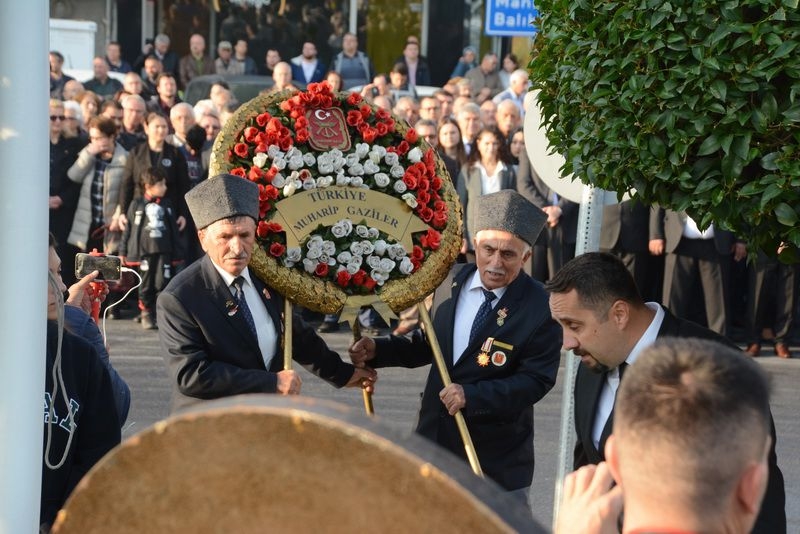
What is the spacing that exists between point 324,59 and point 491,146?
513 inches

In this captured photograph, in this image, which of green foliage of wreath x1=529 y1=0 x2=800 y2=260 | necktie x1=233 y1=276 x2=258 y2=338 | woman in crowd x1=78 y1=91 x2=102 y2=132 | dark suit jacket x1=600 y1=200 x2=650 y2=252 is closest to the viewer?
green foliage of wreath x1=529 y1=0 x2=800 y2=260

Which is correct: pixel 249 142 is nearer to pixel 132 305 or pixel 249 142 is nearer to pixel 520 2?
pixel 132 305

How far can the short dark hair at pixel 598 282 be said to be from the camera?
12.8 feet

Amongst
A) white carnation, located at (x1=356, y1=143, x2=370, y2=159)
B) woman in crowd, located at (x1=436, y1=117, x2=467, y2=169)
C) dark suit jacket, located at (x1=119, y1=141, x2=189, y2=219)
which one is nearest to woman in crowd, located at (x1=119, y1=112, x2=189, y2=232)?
dark suit jacket, located at (x1=119, y1=141, x2=189, y2=219)

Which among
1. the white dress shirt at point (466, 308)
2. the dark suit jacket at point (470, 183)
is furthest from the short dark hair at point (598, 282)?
the dark suit jacket at point (470, 183)

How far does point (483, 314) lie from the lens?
4848mm

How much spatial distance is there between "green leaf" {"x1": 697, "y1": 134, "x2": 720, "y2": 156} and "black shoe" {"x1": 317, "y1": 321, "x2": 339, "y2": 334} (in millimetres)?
8171

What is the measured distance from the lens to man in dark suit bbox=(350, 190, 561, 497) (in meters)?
4.79

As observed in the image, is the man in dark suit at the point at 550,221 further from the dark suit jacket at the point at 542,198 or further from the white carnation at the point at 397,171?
the white carnation at the point at 397,171

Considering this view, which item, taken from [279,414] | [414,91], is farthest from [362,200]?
[414,91]

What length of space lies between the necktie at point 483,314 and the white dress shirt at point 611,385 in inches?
39.1

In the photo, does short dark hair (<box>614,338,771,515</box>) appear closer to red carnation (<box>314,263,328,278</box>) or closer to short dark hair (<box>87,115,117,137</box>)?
red carnation (<box>314,263,328,278</box>)

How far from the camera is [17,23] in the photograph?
2924 millimetres

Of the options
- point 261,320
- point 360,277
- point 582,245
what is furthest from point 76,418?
point 582,245
